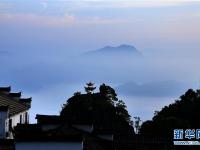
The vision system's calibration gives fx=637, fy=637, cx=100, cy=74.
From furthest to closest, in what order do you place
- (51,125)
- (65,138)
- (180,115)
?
(180,115) → (51,125) → (65,138)

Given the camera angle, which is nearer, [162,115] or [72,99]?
[162,115]

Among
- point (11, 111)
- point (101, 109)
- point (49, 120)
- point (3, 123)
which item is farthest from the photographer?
point (101, 109)

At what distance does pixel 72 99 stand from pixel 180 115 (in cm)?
1584

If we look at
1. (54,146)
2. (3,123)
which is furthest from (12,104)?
(54,146)

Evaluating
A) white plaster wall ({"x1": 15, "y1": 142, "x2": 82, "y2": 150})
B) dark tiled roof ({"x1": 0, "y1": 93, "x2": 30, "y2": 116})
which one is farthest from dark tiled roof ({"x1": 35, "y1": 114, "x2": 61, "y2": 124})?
white plaster wall ({"x1": 15, "y1": 142, "x2": 82, "y2": 150})

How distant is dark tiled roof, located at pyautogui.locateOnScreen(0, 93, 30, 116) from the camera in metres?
45.4

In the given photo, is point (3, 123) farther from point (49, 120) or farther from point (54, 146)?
point (54, 146)

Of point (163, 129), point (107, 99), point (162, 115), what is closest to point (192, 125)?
point (163, 129)

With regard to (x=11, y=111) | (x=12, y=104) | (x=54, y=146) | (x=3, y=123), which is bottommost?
(x=54, y=146)

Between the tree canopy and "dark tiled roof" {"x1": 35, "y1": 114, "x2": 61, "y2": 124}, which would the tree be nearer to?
the tree canopy

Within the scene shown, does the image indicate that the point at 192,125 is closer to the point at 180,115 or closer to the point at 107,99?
the point at 180,115

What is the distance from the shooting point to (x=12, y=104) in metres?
47.7

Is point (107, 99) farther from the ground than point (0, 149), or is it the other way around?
point (107, 99)

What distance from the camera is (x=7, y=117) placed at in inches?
1676
